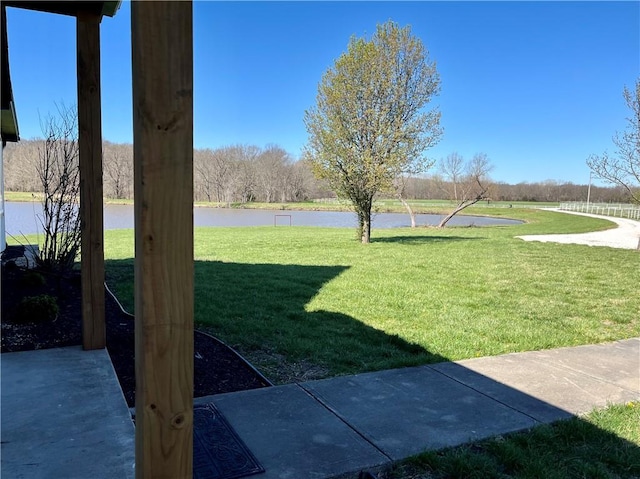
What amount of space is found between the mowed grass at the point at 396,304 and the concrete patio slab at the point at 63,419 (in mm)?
1099

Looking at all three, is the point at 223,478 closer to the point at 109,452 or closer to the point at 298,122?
the point at 109,452

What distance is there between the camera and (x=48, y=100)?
6.02 m

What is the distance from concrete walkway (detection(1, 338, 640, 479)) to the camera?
76.9 inches

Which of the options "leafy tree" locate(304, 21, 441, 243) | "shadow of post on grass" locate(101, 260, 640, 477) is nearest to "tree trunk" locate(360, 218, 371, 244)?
"leafy tree" locate(304, 21, 441, 243)

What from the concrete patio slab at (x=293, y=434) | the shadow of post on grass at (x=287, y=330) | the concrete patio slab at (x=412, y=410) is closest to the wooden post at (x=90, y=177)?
the shadow of post on grass at (x=287, y=330)

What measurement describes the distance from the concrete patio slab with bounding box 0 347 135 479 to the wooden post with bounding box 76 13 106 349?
0.97 feet

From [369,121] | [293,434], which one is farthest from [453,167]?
[293,434]

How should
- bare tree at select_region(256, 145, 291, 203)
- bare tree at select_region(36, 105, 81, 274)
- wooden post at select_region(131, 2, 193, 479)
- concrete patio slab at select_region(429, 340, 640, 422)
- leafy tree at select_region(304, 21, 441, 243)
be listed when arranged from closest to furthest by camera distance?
wooden post at select_region(131, 2, 193, 479)
concrete patio slab at select_region(429, 340, 640, 422)
bare tree at select_region(36, 105, 81, 274)
leafy tree at select_region(304, 21, 441, 243)
bare tree at select_region(256, 145, 291, 203)

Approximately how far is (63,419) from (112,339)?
1337 mm

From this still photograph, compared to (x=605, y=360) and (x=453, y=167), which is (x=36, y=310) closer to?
(x=605, y=360)

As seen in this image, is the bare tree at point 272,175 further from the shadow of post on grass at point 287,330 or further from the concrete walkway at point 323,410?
the concrete walkway at point 323,410

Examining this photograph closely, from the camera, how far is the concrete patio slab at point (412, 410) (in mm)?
2207

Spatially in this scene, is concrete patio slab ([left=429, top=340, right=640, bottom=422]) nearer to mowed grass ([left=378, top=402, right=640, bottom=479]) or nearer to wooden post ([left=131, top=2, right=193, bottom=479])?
mowed grass ([left=378, top=402, right=640, bottom=479])

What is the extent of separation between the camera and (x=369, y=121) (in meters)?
12.6
